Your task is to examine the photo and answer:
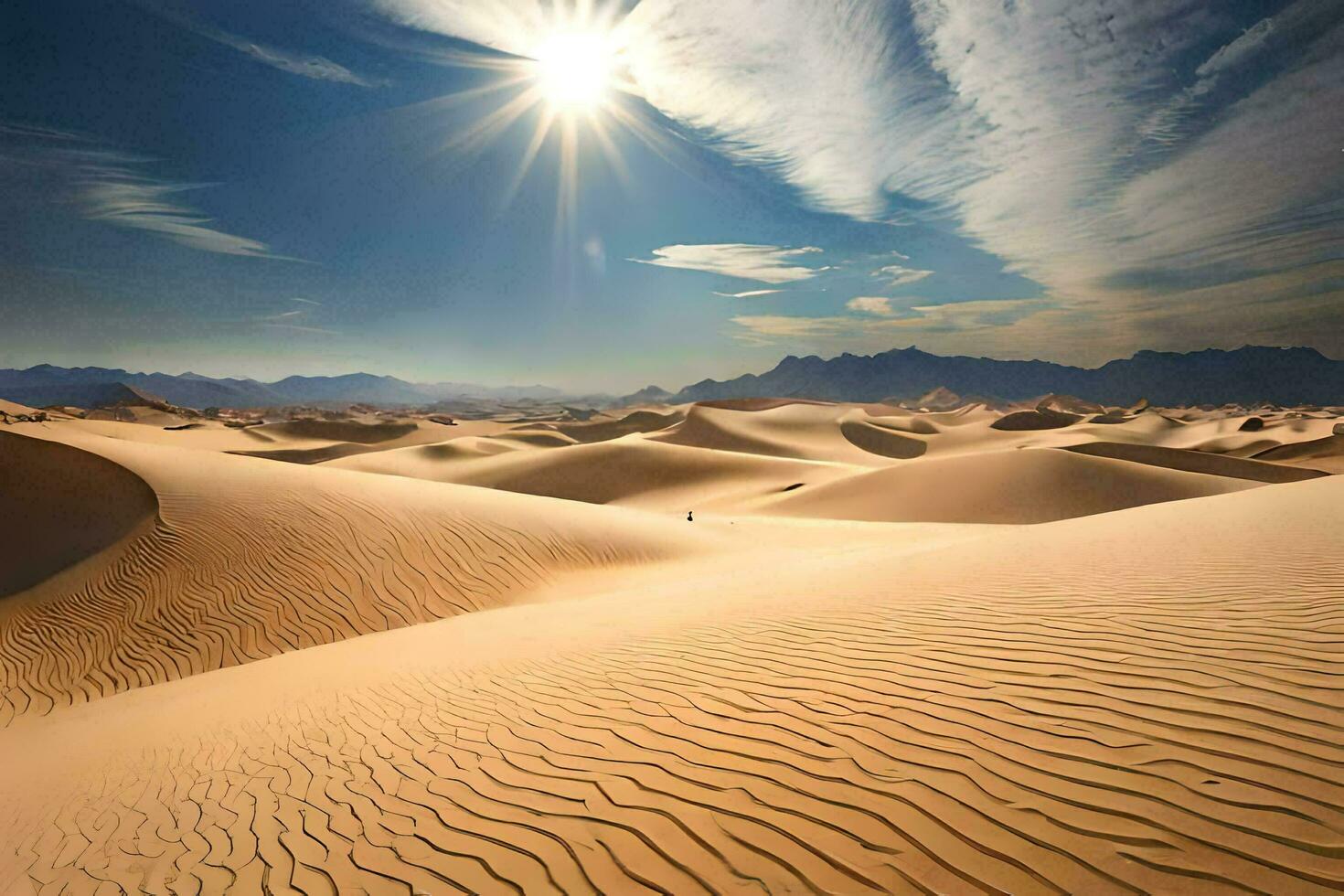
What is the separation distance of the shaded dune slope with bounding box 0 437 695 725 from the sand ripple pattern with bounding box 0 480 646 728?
0.03 meters

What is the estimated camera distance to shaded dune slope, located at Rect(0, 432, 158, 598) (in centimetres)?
1120

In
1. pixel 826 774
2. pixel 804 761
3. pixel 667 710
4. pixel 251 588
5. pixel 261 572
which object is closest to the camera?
pixel 826 774

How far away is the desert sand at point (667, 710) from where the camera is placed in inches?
94.8

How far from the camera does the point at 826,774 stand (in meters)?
2.93

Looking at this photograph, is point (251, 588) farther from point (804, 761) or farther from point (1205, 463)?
point (1205, 463)

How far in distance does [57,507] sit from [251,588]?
20.9 ft

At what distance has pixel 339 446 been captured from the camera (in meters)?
61.5

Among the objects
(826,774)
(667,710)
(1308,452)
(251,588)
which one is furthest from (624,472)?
(1308,452)

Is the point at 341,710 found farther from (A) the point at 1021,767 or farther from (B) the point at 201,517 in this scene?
(B) the point at 201,517

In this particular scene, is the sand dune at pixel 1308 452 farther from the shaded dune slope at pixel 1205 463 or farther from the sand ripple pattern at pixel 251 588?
the sand ripple pattern at pixel 251 588

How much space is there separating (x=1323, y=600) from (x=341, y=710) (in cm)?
801

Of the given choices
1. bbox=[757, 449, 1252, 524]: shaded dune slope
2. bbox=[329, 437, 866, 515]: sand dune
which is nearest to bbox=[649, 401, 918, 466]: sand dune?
bbox=[329, 437, 866, 515]: sand dune

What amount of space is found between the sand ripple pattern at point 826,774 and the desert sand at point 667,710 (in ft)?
0.06

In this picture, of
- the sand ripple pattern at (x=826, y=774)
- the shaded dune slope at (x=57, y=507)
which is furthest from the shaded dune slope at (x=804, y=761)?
the shaded dune slope at (x=57, y=507)
